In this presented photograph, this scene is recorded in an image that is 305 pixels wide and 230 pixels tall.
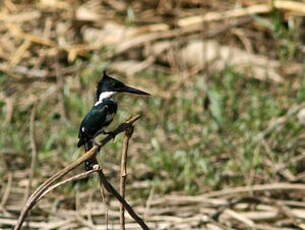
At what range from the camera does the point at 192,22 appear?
5.28 metres

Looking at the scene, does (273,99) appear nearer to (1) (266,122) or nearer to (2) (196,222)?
(1) (266,122)

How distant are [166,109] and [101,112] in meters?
2.65

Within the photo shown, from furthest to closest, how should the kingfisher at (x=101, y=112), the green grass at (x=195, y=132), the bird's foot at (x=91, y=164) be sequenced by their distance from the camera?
the green grass at (x=195, y=132), the kingfisher at (x=101, y=112), the bird's foot at (x=91, y=164)

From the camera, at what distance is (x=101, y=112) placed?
1.66 meters

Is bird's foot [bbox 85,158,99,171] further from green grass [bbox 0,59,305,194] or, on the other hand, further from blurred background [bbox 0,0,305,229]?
green grass [bbox 0,59,305,194]

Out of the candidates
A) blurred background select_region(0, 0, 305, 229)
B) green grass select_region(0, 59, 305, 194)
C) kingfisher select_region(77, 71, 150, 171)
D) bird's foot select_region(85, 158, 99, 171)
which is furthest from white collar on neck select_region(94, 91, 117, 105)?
green grass select_region(0, 59, 305, 194)

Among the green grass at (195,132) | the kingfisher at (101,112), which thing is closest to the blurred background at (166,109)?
the green grass at (195,132)

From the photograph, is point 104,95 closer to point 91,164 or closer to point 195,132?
point 91,164

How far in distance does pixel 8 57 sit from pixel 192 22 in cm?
169

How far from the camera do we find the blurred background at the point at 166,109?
3182 millimetres

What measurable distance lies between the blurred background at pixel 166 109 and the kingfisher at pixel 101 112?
97 cm

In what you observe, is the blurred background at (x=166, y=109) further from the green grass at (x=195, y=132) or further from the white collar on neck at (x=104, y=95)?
the white collar on neck at (x=104, y=95)

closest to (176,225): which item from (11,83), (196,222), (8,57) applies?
(196,222)

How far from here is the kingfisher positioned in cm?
165
